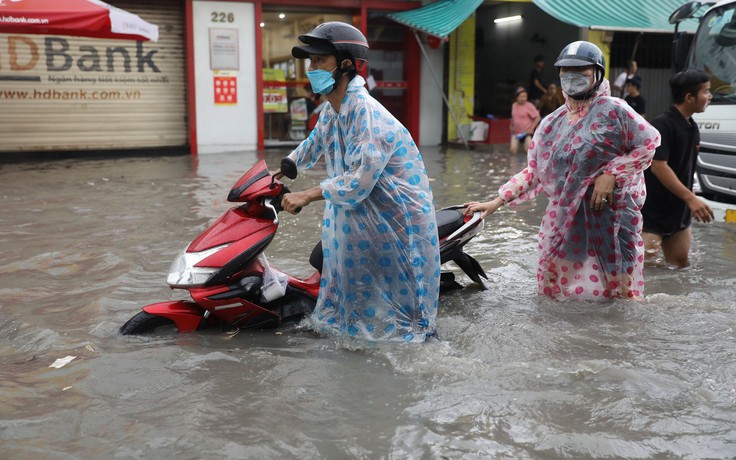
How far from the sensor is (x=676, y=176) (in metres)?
5.32

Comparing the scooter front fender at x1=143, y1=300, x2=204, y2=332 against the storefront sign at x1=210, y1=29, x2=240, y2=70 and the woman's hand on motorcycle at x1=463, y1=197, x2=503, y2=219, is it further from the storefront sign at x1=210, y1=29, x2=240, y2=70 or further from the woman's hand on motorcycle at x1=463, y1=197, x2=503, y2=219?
the storefront sign at x1=210, y1=29, x2=240, y2=70

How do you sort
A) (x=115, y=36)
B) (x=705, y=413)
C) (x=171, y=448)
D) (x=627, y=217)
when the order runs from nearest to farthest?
(x=171, y=448), (x=705, y=413), (x=627, y=217), (x=115, y=36)

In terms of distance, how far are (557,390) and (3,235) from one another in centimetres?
560

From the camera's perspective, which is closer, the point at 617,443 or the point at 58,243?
the point at 617,443

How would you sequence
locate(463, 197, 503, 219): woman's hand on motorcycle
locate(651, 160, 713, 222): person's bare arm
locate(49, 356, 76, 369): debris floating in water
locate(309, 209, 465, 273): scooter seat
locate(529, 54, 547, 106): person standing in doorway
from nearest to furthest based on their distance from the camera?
locate(49, 356, 76, 369): debris floating in water → locate(309, 209, 465, 273): scooter seat → locate(463, 197, 503, 219): woman's hand on motorcycle → locate(651, 160, 713, 222): person's bare arm → locate(529, 54, 547, 106): person standing in doorway

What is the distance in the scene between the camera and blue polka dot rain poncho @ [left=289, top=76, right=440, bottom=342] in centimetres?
358

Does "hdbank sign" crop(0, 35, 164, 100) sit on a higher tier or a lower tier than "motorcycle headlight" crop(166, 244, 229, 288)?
higher

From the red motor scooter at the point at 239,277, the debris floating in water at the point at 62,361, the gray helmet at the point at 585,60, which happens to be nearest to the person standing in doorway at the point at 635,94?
the gray helmet at the point at 585,60

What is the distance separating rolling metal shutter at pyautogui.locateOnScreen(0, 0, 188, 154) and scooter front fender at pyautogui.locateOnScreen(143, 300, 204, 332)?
463 inches

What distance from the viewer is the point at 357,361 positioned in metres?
3.66

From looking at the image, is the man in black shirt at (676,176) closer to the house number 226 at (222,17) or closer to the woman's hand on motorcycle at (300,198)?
the woman's hand on motorcycle at (300,198)

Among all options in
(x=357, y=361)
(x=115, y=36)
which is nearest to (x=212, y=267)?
(x=357, y=361)

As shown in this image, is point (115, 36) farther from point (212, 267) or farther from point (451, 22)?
point (212, 267)

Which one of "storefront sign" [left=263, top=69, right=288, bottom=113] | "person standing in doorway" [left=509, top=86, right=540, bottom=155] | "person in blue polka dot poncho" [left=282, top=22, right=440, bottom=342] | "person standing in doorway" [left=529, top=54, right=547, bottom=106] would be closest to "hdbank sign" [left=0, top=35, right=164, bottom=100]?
"storefront sign" [left=263, top=69, right=288, bottom=113]
